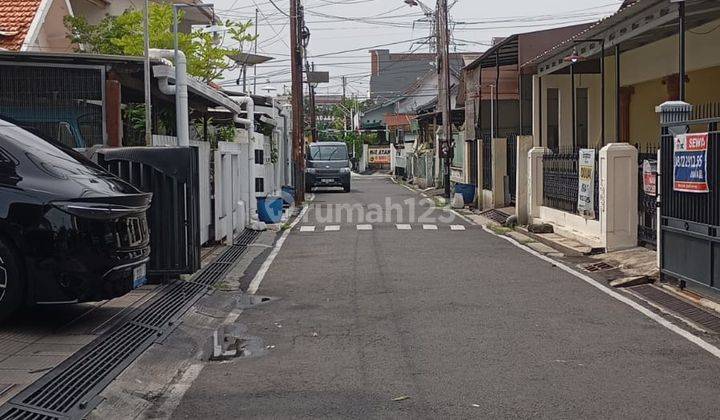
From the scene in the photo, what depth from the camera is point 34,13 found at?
18.7m

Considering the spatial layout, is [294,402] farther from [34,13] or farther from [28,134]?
[34,13]

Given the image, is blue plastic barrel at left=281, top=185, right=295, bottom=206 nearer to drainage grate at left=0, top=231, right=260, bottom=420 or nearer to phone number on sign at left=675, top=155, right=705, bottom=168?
drainage grate at left=0, top=231, right=260, bottom=420

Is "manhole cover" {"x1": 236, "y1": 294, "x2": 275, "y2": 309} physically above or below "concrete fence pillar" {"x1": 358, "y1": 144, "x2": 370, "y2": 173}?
below

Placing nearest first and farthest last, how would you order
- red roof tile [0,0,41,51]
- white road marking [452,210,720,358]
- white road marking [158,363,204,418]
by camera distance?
white road marking [158,363,204,418]
white road marking [452,210,720,358]
red roof tile [0,0,41,51]

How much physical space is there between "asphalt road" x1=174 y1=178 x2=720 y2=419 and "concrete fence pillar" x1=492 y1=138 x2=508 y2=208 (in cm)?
1241

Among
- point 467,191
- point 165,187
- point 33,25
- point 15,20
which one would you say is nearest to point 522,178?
point 467,191

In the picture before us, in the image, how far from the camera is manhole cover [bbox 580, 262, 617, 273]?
533 inches

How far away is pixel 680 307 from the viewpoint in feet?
33.6

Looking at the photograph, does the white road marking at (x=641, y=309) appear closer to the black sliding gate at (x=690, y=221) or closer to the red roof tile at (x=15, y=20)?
the black sliding gate at (x=690, y=221)

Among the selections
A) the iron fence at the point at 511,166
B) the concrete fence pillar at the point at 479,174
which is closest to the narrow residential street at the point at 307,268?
the iron fence at the point at 511,166

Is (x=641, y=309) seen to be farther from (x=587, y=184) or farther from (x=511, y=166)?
(x=511, y=166)

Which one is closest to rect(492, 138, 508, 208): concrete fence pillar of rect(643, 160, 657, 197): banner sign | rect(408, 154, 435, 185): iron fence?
rect(643, 160, 657, 197): banner sign

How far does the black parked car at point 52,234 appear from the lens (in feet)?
26.0

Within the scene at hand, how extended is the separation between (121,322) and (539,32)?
1703cm
